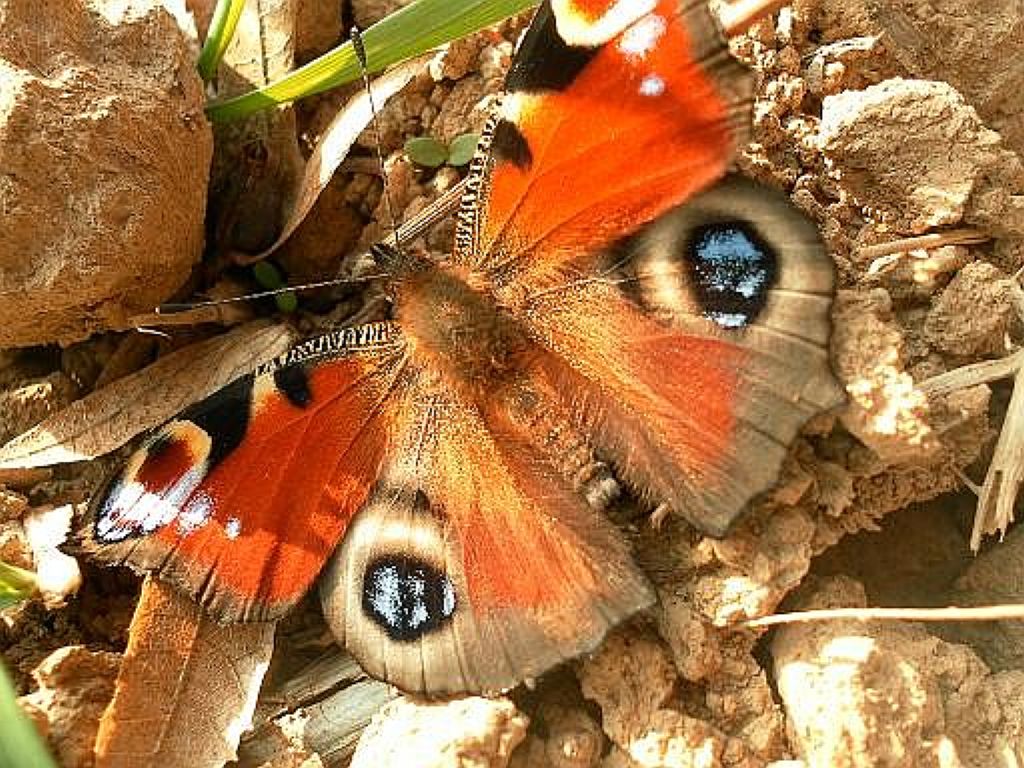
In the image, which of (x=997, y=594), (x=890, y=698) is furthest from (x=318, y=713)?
(x=997, y=594)

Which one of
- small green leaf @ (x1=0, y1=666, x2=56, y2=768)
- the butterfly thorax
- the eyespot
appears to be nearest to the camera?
small green leaf @ (x1=0, y1=666, x2=56, y2=768)

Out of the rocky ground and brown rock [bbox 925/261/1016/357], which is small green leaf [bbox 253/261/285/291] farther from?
brown rock [bbox 925/261/1016/357]

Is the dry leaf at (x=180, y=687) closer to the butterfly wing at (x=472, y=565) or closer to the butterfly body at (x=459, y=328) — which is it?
the butterfly wing at (x=472, y=565)

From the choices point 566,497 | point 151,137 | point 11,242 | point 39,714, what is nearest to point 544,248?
point 566,497

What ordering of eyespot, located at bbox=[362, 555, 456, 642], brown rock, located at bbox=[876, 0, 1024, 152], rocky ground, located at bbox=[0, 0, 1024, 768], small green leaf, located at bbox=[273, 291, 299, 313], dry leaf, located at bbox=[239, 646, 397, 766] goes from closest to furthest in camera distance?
rocky ground, located at bbox=[0, 0, 1024, 768], eyespot, located at bbox=[362, 555, 456, 642], dry leaf, located at bbox=[239, 646, 397, 766], brown rock, located at bbox=[876, 0, 1024, 152], small green leaf, located at bbox=[273, 291, 299, 313]

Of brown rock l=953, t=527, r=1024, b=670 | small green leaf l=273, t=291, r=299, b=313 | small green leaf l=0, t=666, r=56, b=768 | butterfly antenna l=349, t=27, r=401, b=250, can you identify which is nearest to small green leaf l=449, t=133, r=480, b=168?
butterfly antenna l=349, t=27, r=401, b=250

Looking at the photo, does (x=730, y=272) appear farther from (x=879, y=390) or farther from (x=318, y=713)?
(x=318, y=713)

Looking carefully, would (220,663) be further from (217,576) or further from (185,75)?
(185,75)

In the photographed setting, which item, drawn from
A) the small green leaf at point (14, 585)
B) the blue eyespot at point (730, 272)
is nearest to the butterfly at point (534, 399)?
the blue eyespot at point (730, 272)
